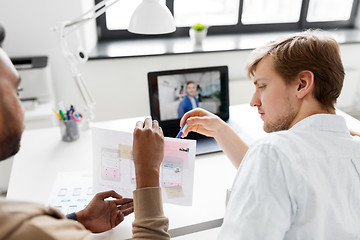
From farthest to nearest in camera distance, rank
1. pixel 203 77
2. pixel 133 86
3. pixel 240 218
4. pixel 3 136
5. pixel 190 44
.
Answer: pixel 190 44 < pixel 133 86 < pixel 203 77 < pixel 240 218 < pixel 3 136

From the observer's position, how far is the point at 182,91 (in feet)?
4.61

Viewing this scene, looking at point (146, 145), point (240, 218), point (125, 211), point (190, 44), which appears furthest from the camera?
point (190, 44)

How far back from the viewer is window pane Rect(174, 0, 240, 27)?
2508 millimetres

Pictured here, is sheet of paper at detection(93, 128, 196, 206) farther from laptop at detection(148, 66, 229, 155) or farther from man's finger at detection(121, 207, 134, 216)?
laptop at detection(148, 66, 229, 155)

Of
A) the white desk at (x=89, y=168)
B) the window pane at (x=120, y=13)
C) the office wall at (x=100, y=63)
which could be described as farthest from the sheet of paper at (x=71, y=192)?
the window pane at (x=120, y=13)

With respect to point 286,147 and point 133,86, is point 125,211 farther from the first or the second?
point 133,86

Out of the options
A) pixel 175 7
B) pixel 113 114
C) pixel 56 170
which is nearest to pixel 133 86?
pixel 113 114

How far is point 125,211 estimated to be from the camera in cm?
93

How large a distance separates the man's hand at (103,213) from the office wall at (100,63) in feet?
4.43

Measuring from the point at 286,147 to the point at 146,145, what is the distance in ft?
1.09

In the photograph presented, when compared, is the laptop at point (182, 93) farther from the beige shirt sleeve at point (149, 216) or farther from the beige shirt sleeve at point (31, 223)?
the beige shirt sleeve at point (31, 223)

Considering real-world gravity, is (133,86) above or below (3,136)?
below

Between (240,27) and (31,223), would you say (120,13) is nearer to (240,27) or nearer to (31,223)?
(240,27)

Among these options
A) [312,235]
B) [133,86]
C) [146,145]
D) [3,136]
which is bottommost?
[133,86]
